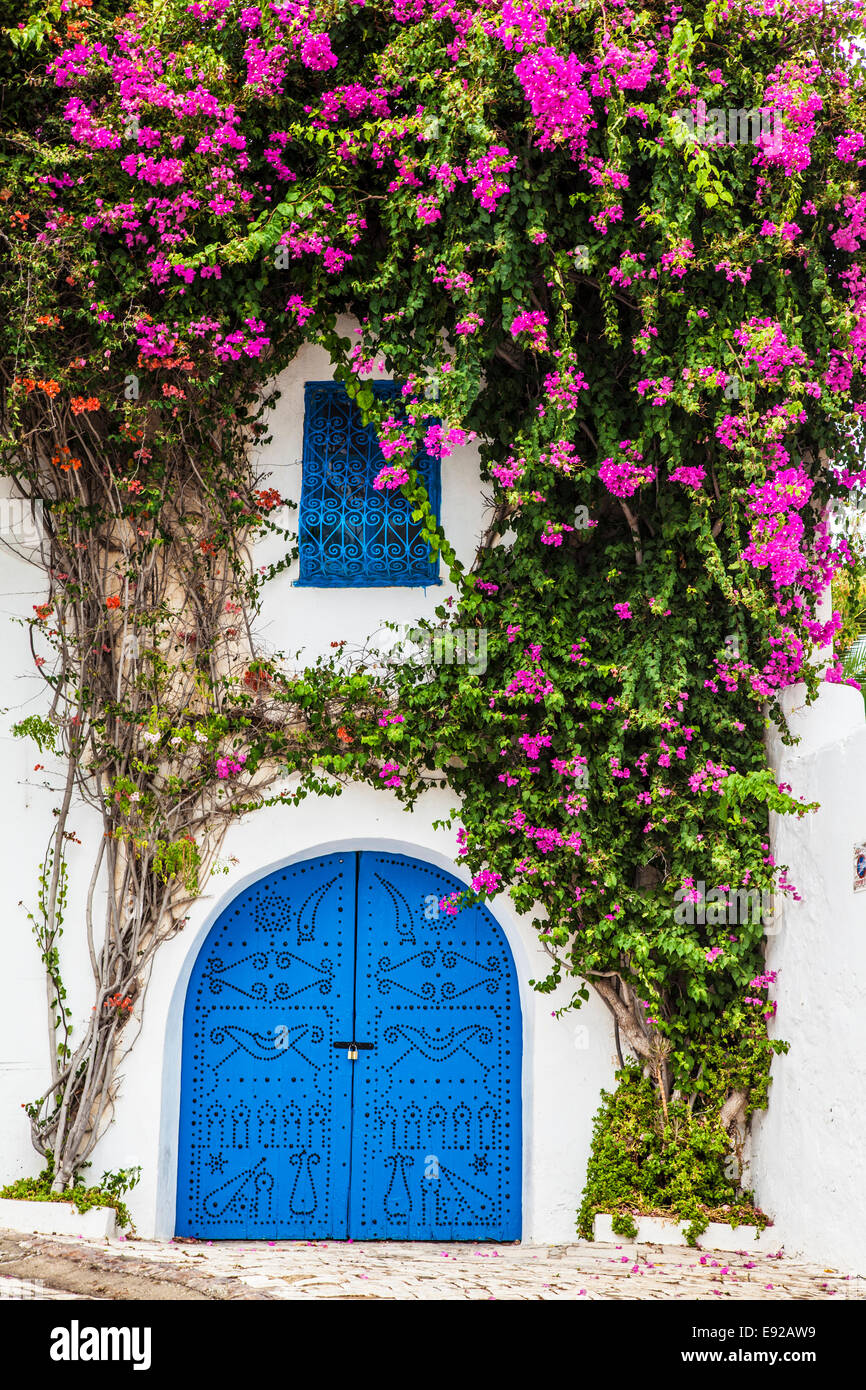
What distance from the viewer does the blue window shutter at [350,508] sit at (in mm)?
6457

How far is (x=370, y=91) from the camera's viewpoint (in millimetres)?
5945

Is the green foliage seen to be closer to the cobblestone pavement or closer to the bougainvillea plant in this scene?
the bougainvillea plant

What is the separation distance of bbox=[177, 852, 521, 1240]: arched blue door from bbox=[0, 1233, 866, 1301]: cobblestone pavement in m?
0.27

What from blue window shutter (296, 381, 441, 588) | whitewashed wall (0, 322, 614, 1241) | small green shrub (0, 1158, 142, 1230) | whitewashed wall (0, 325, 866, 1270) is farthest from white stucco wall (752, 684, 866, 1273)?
small green shrub (0, 1158, 142, 1230)

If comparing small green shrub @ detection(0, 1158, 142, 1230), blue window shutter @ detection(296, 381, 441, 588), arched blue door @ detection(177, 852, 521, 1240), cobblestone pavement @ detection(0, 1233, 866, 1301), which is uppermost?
blue window shutter @ detection(296, 381, 441, 588)

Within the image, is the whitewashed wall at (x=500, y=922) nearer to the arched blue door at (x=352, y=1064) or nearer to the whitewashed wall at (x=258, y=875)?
the whitewashed wall at (x=258, y=875)

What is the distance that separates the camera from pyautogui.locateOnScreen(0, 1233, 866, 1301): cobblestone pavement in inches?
179

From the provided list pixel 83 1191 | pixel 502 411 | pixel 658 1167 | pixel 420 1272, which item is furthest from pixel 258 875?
pixel 502 411

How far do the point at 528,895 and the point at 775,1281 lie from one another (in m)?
1.94

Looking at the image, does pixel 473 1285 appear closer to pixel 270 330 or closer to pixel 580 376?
pixel 580 376

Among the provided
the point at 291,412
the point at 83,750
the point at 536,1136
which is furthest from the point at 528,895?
the point at 291,412

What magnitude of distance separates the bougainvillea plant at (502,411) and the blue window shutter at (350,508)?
231 millimetres

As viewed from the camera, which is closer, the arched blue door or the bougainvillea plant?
the bougainvillea plant

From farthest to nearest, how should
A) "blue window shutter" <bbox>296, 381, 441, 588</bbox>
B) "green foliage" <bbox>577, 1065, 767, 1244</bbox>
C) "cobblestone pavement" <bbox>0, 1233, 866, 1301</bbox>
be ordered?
"blue window shutter" <bbox>296, 381, 441, 588</bbox> → "green foliage" <bbox>577, 1065, 767, 1244</bbox> → "cobblestone pavement" <bbox>0, 1233, 866, 1301</bbox>
